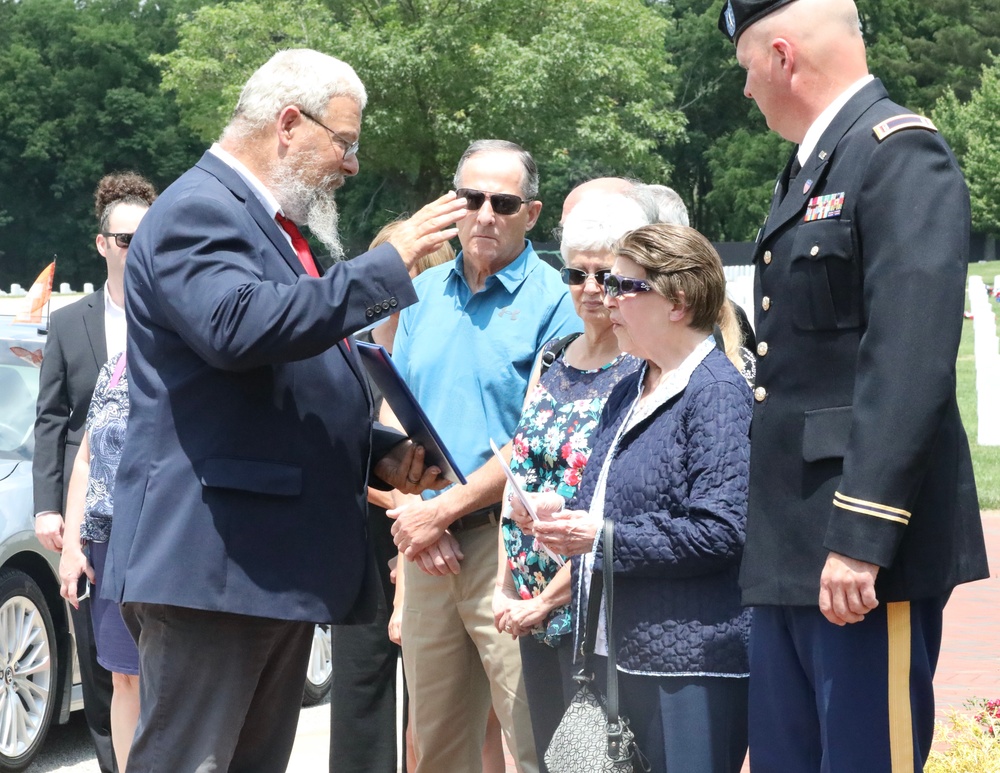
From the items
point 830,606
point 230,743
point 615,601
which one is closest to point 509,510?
point 615,601

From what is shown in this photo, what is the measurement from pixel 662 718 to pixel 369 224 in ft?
153

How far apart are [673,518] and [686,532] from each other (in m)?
0.08

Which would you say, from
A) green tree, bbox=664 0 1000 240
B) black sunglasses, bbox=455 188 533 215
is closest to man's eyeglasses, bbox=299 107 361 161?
black sunglasses, bbox=455 188 533 215

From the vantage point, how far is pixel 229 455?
2930mm

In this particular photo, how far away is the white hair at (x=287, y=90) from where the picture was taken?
321cm

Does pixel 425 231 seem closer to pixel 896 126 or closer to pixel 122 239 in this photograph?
pixel 896 126

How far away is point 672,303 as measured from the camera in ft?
10.5

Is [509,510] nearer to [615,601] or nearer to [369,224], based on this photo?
[615,601]

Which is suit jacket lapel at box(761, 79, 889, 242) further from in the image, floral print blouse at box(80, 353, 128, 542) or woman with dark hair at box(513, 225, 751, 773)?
floral print blouse at box(80, 353, 128, 542)

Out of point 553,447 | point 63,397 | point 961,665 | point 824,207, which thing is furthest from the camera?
point 961,665

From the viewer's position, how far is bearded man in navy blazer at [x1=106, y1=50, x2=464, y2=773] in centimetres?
288

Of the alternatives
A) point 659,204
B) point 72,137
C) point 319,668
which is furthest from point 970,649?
point 72,137

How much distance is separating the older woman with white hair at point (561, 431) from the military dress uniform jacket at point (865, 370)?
0.90 m

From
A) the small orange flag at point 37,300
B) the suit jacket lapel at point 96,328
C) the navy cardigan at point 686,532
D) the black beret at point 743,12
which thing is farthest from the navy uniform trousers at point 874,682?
the small orange flag at point 37,300
